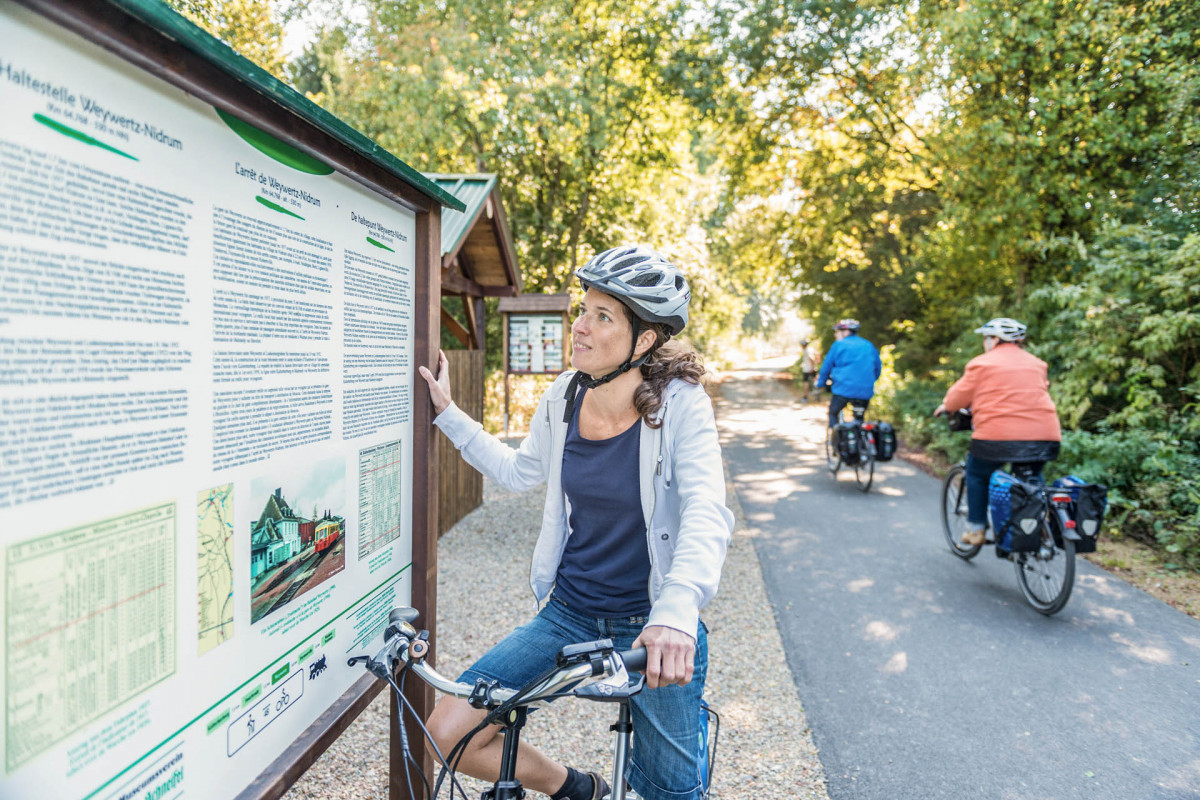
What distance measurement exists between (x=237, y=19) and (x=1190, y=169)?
35.4ft

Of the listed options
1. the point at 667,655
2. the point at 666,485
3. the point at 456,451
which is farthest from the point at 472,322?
the point at 667,655

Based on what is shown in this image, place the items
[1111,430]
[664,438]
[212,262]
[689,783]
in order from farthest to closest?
[1111,430] → [664,438] → [689,783] → [212,262]

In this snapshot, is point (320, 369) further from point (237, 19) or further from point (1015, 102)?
point (1015, 102)

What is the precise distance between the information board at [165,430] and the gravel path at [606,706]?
1692mm

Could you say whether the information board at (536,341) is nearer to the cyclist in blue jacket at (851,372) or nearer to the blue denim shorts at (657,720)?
the cyclist in blue jacket at (851,372)

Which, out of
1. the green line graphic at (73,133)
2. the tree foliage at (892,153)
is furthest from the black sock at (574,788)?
the tree foliage at (892,153)

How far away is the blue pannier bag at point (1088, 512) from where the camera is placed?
4.97 m

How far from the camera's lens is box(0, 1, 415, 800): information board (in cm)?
112

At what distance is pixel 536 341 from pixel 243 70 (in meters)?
9.07

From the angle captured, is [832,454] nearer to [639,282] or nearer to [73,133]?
[639,282]

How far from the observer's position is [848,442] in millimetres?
9562

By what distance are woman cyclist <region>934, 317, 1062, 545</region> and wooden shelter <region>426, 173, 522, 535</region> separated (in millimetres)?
4291

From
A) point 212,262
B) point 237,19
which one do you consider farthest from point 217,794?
point 237,19

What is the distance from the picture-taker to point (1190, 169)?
8820 millimetres
